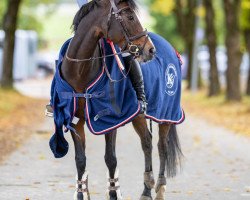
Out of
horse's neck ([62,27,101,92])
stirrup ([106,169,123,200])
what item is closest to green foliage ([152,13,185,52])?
stirrup ([106,169,123,200])

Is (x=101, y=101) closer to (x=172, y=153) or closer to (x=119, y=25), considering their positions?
(x=119, y=25)

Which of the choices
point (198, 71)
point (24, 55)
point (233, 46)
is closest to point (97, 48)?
point (233, 46)

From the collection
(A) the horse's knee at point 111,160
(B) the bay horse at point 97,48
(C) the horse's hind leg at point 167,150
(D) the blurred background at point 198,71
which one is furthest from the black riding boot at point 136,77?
(C) the horse's hind leg at point 167,150

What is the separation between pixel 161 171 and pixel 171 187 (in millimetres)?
Result: 805

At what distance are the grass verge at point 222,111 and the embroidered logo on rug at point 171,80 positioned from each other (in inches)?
351

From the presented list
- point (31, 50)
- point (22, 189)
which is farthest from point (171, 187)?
point (31, 50)

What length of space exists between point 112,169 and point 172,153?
1.68 m

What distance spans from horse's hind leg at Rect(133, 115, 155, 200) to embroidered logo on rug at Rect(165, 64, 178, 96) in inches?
36.3

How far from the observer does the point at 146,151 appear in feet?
34.7

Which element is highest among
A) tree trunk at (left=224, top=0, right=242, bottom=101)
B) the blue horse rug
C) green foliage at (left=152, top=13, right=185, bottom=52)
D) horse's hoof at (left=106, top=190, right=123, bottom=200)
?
green foliage at (left=152, top=13, right=185, bottom=52)

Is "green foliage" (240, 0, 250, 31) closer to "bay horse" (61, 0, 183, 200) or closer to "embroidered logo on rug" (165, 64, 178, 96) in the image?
"embroidered logo on rug" (165, 64, 178, 96)

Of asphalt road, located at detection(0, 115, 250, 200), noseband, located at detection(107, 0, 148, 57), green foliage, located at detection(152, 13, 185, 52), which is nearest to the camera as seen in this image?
noseband, located at detection(107, 0, 148, 57)

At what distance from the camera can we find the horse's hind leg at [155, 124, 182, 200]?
11.1 meters

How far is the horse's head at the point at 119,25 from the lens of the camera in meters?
9.09
